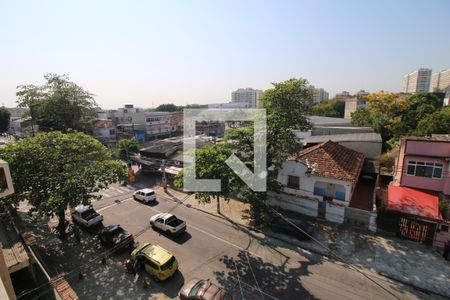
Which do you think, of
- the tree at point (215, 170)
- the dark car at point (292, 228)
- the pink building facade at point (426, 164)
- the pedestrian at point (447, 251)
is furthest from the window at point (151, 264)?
the pink building facade at point (426, 164)

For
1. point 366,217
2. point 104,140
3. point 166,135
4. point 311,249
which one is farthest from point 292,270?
point 166,135

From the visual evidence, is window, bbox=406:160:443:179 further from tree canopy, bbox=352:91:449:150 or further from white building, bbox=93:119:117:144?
white building, bbox=93:119:117:144

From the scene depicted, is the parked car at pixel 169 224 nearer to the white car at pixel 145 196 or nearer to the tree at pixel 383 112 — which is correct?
the white car at pixel 145 196

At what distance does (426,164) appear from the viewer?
59.0 feet

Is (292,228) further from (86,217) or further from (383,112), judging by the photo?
(383,112)

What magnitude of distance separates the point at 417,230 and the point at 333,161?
285 inches

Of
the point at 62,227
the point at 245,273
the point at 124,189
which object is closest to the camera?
the point at 245,273

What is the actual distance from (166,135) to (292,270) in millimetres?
61268

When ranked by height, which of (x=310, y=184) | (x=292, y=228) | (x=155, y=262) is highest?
(x=310, y=184)

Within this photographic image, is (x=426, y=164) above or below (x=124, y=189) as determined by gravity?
above

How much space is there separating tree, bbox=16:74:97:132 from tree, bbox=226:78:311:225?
33401mm

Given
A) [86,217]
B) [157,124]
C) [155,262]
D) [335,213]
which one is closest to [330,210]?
[335,213]

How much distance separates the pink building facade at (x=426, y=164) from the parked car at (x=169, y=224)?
732 inches

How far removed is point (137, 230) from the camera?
1850 centimetres
